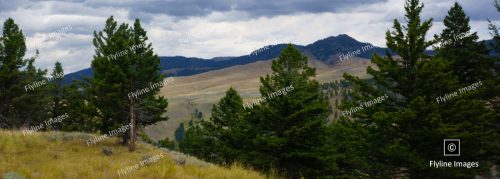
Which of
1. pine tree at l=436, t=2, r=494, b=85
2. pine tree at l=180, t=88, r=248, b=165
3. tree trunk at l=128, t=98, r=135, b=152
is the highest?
pine tree at l=436, t=2, r=494, b=85

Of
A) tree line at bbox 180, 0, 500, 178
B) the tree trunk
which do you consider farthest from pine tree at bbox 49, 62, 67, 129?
tree line at bbox 180, 0, 500, 178

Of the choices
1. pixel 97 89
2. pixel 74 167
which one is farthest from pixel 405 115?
pixel 97 89

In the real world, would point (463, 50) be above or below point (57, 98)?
above

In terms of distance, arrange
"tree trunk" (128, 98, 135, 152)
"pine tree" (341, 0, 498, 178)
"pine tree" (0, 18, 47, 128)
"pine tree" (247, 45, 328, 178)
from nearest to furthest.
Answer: "pine tree" (341, 0, 498, 178) < "tree trunk" (128, 98, 135, 152) < "pine tree" (247, 45, 328, 178) < "pine tree" (0, 18, 47, 128)

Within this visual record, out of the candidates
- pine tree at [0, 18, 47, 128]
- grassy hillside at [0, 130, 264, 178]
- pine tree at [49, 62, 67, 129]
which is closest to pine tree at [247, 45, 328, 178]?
grassy hillside at [0, 130, 264, 178]

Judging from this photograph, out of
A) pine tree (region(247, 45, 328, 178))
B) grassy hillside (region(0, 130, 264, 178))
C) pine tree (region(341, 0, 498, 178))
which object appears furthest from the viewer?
pine tree (region(247, 45, 328, 178))

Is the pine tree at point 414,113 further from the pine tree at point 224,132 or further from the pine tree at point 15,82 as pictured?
the pine tree at point 15,82

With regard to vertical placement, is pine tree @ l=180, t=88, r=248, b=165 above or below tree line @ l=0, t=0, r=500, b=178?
below

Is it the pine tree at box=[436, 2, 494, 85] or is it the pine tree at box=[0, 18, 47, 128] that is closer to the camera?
the pine tree at box=[436, 2, 494, 85]

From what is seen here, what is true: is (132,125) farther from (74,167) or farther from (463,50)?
(463,50)

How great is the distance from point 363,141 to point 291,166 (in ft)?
23.5

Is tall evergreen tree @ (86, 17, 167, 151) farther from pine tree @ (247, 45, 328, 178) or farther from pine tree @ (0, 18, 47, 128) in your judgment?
pine tree @ (0, 18, 47, 128)

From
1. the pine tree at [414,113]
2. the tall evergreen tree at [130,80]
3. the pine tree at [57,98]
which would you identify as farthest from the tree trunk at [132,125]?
the pine tree at [57,98]

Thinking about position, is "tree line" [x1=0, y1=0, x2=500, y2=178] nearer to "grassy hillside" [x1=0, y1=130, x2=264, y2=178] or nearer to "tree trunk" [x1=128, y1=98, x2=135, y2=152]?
"tree trunk" [x1=128, y1=98, x2=135, y2=152]
